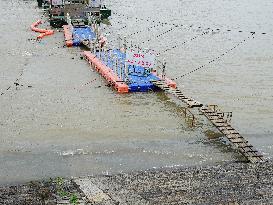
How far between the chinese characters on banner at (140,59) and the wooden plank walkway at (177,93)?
2.75 ft

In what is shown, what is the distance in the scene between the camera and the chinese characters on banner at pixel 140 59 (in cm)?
1923

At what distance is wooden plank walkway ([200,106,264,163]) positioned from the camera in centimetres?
1334

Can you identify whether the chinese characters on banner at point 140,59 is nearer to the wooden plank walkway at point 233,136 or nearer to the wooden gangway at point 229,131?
the wooden gangway at point 229,131

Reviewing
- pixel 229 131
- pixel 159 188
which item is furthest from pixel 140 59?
pixel 159 188

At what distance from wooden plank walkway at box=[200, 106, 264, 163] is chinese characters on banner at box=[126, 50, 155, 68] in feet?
13.4

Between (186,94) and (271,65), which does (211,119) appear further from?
(271,65)

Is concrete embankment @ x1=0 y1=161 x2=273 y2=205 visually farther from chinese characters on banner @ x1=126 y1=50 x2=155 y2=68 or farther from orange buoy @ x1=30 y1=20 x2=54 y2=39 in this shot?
orange buoy @ x1=30 y1=20 x2=54 y2=39

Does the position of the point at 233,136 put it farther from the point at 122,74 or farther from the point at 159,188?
the point at 122,74

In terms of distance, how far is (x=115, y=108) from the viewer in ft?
58.4

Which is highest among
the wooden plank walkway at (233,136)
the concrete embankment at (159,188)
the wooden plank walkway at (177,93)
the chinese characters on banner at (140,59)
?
the chinese characters on banner at (140,59)

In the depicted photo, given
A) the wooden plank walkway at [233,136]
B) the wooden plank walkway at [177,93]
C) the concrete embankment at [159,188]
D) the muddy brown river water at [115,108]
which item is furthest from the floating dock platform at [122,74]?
the concrete embankment at [159,188]

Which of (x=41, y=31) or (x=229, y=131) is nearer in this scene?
(x=229, y=131)

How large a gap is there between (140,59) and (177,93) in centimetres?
246

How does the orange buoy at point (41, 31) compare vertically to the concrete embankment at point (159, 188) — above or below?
above
